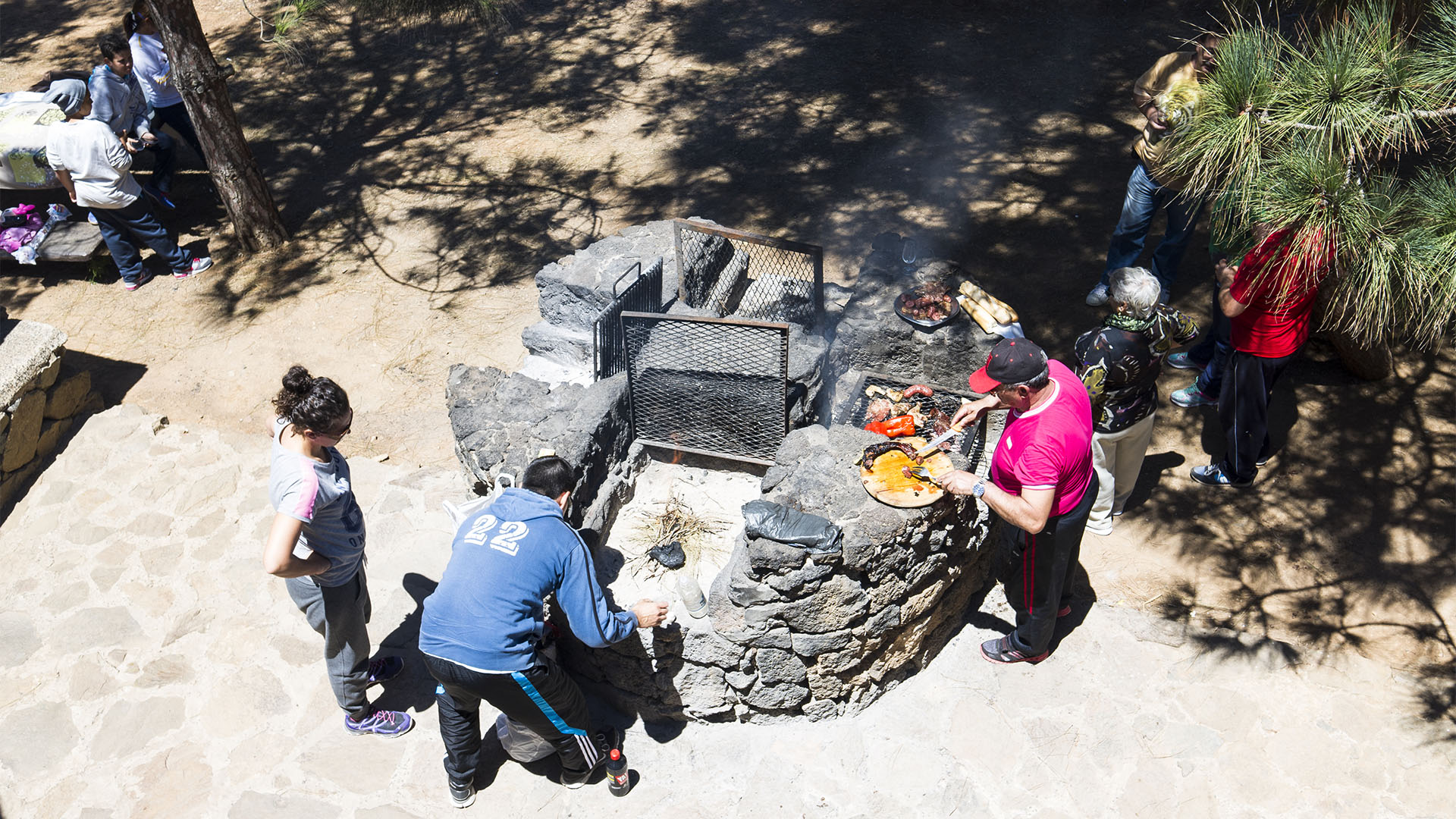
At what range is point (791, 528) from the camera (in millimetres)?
3850

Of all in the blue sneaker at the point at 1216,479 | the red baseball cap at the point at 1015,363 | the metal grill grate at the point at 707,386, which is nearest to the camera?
the red baseball cap at the point at 1015,363

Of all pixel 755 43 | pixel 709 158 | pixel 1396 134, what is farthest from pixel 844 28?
pixel 1396 134

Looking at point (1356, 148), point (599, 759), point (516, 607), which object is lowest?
point (599, 759)

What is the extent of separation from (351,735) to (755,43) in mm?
8659

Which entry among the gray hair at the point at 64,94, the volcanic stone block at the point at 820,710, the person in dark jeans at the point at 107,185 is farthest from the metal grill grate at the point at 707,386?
the gray hair at the point at 64,94

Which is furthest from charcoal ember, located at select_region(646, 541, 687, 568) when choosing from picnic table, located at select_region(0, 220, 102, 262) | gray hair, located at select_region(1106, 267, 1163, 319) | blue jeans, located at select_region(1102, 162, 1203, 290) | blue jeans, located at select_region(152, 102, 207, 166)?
blue jeans, located at select_region(152, 102, 207, 166)

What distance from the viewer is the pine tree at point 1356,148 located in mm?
2869

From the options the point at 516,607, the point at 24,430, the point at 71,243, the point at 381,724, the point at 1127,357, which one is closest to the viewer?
the point at 516,607

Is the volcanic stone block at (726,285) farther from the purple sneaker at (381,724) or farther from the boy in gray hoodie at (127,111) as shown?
the boy in gray hoodie at (127,111)

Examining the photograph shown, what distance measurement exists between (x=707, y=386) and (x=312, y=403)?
202cm

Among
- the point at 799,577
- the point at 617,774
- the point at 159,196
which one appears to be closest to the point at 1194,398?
the point at 799,577

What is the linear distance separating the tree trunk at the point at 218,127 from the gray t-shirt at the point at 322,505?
15.9ft

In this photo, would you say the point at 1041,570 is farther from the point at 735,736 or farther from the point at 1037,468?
the point at 735,736

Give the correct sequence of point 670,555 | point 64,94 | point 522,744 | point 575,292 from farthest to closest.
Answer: point 64,94 → point 575,292 → point 670,555 → point 522,744
